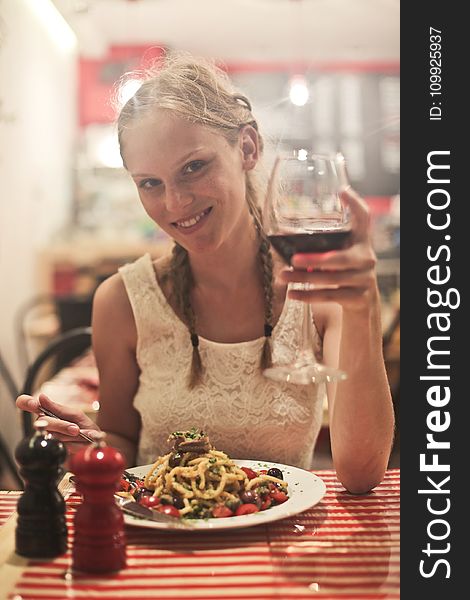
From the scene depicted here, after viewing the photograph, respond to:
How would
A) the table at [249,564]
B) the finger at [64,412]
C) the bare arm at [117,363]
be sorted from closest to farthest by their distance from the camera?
the table at [249,564], the finger at [64,412], the bare arm at [117,363]

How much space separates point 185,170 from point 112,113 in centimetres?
14

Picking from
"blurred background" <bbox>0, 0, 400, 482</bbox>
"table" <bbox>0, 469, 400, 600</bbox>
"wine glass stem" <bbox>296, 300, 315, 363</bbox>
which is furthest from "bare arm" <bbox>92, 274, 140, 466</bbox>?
"wine glass stem" <bbox>296, 300, 315, 363</bbox>

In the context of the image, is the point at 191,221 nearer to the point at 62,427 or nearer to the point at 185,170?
the point at 185,170

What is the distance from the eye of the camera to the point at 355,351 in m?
0.89

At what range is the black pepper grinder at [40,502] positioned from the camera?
79 centimetres

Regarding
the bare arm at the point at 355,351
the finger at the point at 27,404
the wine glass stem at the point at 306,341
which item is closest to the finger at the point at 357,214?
the bare arm at the point at 355,351

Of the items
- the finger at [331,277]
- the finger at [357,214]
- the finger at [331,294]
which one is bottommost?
the finger at [331,294]

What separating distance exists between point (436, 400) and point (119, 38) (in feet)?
2.57

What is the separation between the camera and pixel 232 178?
40.7 inches

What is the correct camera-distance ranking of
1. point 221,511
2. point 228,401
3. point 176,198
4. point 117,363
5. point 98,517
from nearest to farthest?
point 98,517, point 221,511, point 176,198, point 228,401, point 117,363

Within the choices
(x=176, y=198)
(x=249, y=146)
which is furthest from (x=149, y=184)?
(x=249, y=146)

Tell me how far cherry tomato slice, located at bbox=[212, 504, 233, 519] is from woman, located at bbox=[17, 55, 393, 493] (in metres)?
0.18

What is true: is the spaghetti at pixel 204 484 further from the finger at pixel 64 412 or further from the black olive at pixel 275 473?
the finger at pixel 64 412

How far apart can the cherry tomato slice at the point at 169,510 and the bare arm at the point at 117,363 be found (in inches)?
15.8
